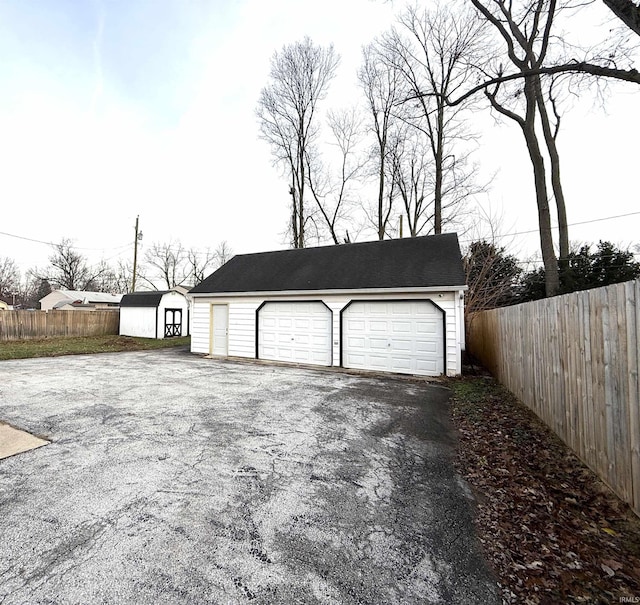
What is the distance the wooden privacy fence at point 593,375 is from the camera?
235 cm

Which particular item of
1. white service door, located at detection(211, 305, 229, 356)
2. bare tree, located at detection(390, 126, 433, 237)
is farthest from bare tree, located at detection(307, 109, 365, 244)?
white service door, located at detection(211, 305, 229, 356)

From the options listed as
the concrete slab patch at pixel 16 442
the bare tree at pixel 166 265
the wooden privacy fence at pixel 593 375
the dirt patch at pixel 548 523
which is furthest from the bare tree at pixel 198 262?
the dirt patch at pixel 548 523

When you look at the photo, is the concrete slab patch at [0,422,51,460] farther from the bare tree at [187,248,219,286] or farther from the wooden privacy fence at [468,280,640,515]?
the bare tree at [187,248,219,286]

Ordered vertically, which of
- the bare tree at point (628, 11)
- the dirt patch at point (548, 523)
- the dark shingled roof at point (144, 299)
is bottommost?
the dirt patch at point (548, 523)

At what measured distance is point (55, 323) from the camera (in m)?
17.2

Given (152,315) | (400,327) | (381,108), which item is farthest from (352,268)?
(152,315)

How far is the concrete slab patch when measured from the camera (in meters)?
3.52

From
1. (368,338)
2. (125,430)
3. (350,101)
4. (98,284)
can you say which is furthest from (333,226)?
(98,284)

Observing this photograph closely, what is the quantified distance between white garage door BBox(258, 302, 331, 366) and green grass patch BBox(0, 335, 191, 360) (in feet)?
23.4

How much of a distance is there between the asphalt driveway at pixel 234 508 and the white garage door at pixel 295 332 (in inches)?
184

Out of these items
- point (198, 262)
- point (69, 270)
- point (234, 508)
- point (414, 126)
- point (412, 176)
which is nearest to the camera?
point (234, 508)

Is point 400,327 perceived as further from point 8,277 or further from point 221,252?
point 8,277

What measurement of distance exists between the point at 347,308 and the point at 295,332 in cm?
200

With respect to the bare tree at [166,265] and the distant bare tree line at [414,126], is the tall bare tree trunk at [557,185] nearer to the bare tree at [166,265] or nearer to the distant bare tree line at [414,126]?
the distant bare tree line at [414,126]
